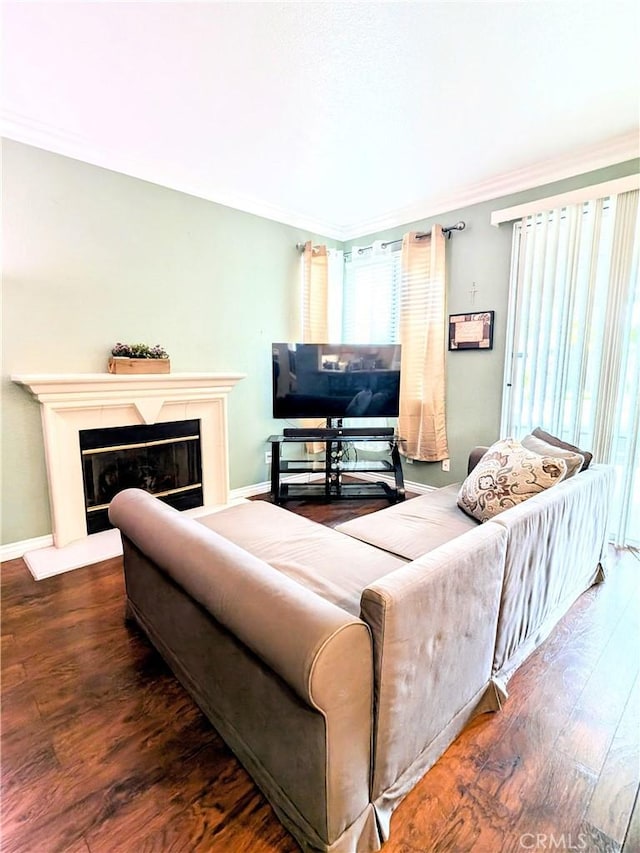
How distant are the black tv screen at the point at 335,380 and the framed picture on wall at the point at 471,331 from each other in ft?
1.62

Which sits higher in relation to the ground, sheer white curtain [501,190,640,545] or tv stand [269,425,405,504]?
sheer white curtain [501,190,640,545]

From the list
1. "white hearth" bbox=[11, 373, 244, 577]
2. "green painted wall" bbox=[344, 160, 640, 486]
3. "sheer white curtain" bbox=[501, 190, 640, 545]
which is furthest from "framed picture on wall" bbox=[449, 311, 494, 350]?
"white hearth" bbox=[11, 373, 244, 577]

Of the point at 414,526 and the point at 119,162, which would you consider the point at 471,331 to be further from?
the point at 119,162

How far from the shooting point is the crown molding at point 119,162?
247 cm

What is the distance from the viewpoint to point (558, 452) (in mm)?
2098

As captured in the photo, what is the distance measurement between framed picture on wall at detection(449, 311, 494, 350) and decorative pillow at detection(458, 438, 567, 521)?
4.58 feet

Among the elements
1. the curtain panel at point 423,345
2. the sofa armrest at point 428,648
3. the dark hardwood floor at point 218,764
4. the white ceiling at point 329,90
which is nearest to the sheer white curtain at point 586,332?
the white ceiling at point 329,90

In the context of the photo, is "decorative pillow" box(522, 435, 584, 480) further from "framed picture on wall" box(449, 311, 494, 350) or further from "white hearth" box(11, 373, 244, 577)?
"white hearth" box(11, 373, 244, 577)

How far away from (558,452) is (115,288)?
3.02m

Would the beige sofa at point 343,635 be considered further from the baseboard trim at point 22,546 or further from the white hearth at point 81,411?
the baseboard trim at point 22,546

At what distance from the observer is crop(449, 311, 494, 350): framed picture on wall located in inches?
Result: 132

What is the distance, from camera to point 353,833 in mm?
1023

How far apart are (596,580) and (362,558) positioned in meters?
1.60

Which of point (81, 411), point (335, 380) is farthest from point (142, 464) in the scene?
point (335, 380)
